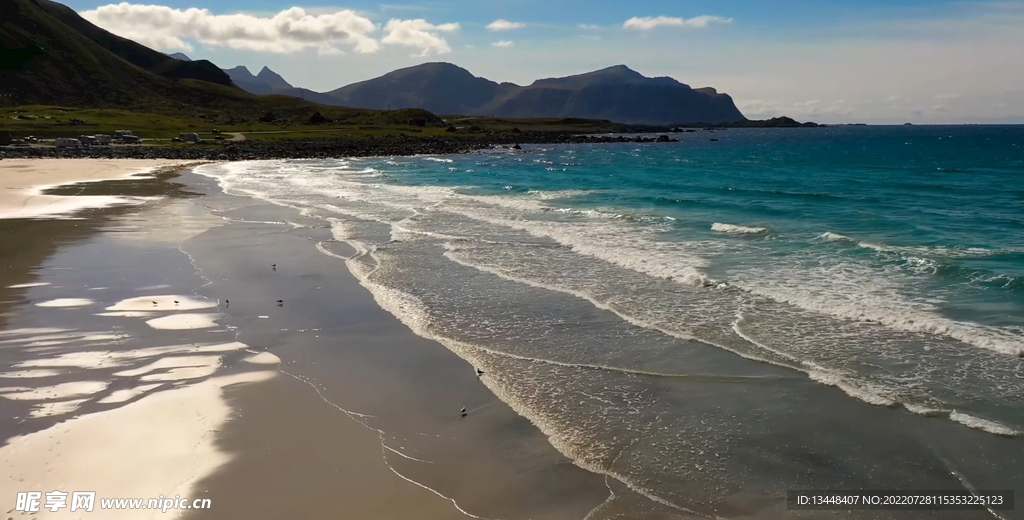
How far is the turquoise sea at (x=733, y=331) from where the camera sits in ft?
25.9

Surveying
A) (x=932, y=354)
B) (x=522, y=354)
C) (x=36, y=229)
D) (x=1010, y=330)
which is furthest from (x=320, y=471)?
(x=36, y=229)

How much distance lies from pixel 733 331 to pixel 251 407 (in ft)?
27.1

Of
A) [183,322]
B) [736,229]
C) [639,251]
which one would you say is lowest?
[183,322]

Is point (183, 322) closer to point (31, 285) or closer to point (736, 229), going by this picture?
point (31, 285)

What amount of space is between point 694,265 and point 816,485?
11.6 m

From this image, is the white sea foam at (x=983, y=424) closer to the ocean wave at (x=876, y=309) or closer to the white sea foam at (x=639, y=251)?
the white sea foam at (x=639, y=251)

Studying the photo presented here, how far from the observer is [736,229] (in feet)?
83.1

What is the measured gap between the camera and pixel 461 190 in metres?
42.8

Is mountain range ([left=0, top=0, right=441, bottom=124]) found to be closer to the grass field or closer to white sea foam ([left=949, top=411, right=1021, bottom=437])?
the grass field

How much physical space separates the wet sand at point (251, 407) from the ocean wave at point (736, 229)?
14.5 m

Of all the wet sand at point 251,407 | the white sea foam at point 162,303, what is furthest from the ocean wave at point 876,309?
the white sea foam at point 162,303

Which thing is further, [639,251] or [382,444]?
[639,251]

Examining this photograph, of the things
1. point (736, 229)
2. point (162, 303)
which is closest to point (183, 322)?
point (162, 303)

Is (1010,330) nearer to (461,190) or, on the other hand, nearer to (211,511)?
(211,511)
